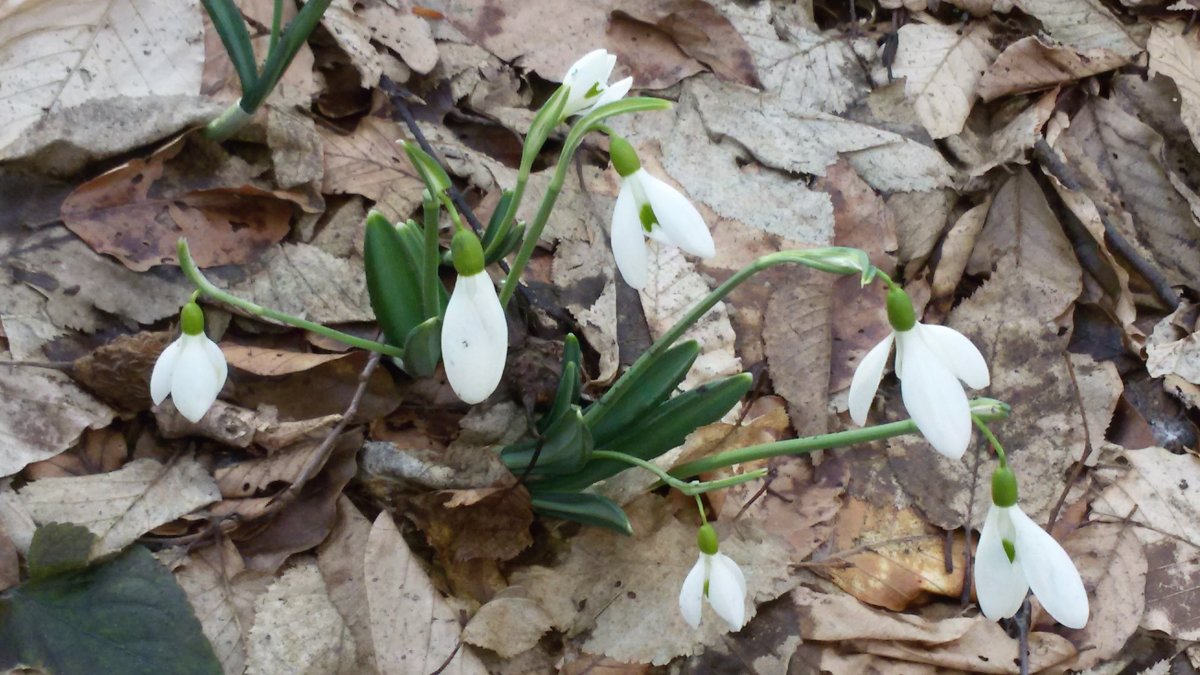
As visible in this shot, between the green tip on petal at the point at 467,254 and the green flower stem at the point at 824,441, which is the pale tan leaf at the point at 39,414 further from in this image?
the green flower stem at the point at 824,441

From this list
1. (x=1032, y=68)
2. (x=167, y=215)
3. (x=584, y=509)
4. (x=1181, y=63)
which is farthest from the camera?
(x=1181, y=63)

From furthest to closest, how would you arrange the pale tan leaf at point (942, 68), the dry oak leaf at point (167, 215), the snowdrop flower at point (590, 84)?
the pale tan leaf at point (942, 68) < the dry oak leaf at point (167, 215) < the snowdrop flower at point (590, 84)

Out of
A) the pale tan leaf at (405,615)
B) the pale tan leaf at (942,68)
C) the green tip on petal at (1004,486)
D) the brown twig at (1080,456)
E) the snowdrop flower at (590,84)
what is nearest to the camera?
the green tip on petal at (1004,486)

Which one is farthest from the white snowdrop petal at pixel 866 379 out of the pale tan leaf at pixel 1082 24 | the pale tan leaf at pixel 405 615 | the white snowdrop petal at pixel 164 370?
the pale tan leaf at pixel 1082 24

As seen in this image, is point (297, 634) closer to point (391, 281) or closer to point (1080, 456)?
point (391, 281)

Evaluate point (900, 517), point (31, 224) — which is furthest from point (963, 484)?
point (31, 224)

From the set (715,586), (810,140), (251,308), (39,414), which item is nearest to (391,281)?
(251,308)

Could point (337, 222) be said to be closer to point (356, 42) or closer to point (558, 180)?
point (356, 42)

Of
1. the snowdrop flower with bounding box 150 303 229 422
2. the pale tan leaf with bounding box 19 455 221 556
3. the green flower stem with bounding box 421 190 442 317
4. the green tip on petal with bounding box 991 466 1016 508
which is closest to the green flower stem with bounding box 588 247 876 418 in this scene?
the green flower stem with bounding box 421 190 442 317
